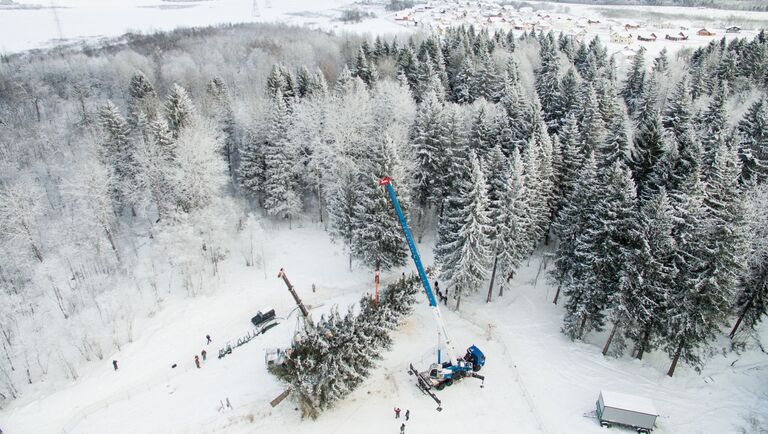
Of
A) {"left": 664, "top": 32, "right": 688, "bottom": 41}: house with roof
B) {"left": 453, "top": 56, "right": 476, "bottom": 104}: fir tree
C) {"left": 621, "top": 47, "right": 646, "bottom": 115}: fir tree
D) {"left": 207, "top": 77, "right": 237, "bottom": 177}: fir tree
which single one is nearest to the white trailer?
{"left": 453, "top": 56, "right": 476, "bottom": 104}: fir tree

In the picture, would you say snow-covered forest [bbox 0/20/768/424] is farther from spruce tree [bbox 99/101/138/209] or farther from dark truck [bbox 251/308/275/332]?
dark truck [bbox 251/308/275/332]

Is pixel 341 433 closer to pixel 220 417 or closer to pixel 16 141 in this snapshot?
pixel 220 417

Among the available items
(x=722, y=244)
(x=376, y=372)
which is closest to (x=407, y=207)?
(x=376, y=372)

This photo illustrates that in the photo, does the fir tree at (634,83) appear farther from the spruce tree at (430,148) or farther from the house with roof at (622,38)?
the house with roof at (622,38)

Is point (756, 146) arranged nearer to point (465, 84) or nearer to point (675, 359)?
point (675, 359)

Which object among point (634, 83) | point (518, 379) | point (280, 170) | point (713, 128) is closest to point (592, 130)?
point (713, 128)
